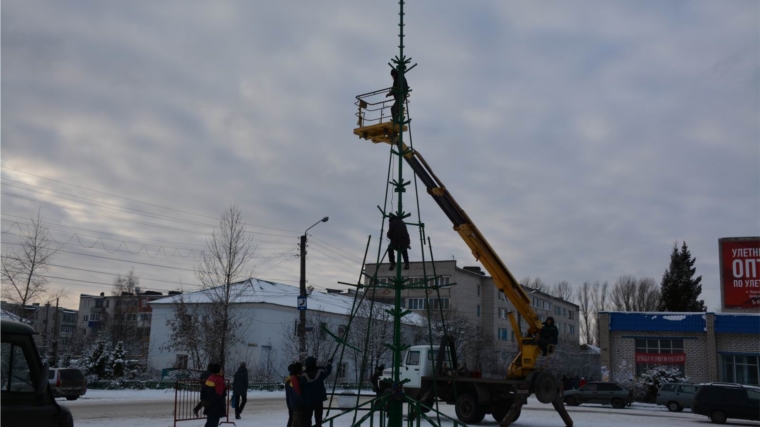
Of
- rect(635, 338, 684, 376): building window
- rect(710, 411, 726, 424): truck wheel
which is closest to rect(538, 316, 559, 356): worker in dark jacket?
rect(710, 411, 726, 424): truck wheel

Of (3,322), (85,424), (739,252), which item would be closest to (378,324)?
(739,252)

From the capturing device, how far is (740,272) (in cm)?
3975

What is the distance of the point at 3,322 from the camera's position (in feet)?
20.2

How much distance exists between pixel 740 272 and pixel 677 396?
13.2m

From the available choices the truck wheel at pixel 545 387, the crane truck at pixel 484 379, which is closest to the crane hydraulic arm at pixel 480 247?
the crane truck at pixel 484 379

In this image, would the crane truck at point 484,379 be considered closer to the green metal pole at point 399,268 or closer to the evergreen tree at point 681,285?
the green metal pole at point 399,268

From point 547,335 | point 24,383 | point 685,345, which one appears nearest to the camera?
point 24,383

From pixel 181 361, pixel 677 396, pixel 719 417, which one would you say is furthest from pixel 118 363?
pixel 719 417

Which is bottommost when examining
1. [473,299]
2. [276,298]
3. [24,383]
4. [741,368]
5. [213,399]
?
[741,368]

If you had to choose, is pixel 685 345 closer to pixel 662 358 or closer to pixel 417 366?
pixel 662 358

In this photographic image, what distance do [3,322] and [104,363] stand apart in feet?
112

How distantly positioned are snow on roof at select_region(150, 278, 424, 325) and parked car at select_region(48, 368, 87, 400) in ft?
70.6

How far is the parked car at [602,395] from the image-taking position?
3188cm

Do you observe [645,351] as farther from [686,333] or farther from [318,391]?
[318,391]
